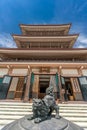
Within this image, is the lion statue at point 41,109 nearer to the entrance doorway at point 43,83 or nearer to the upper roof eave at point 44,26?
the entrance doorway at point 43,83

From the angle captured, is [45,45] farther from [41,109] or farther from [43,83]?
[41,109]

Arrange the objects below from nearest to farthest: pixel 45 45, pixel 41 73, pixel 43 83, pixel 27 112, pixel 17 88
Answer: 1. pixel 27 112
2. pixel 17 88
3. pixel 41 73
4. pixel 43 83
5. pixel 45 45

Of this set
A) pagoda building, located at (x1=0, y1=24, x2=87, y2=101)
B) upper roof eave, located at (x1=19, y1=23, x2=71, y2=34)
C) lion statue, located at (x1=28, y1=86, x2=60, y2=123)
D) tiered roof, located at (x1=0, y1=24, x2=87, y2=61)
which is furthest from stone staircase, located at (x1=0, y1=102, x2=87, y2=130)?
upper roof eave, located at (x1=19, y1=23, x2=71, y2=34)

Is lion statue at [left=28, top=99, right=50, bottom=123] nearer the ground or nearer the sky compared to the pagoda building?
nearer the ground

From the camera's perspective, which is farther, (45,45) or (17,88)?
(45,45)

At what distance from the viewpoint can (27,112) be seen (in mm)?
5559

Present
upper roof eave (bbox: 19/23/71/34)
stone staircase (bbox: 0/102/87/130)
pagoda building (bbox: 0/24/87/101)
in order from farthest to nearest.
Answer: upper roof eave (bbox: 19/23/71/34) → pagoda building (bbox: 0/24/87/101) → stone staircase (bbox: 0/102/87/130)

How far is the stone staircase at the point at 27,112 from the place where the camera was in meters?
4.87

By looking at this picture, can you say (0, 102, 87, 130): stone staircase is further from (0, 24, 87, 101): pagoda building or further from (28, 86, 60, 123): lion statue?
(28, 86, 60, 123): lion statue

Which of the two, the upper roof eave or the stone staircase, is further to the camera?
the upper roof eave

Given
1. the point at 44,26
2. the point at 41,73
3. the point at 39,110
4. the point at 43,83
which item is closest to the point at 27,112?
the point at 41,73

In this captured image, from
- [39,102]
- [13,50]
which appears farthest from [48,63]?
[39,102]

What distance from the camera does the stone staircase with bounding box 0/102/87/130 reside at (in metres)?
4.87

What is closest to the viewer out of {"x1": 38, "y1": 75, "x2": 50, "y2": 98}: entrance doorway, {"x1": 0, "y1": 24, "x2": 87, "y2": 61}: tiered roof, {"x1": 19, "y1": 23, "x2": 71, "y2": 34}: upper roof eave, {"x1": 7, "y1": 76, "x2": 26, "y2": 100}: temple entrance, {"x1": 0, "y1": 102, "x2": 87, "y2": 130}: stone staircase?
{"x1": 0, "y1": 102, "x2": 87, "y2": 130}: stone staircase
